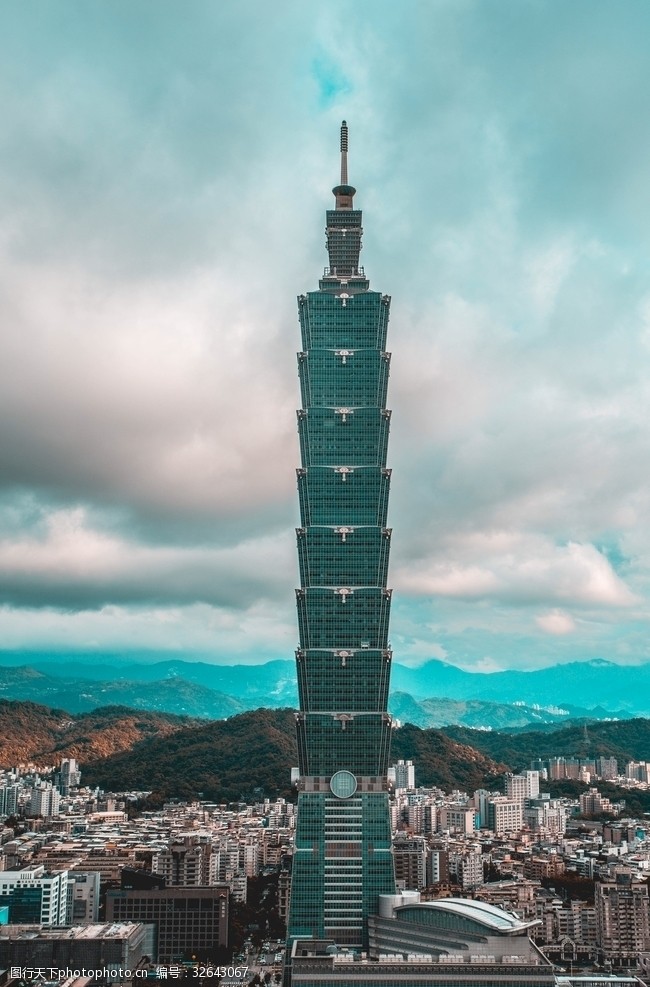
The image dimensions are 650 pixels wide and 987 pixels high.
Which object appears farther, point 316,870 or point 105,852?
point 105,852

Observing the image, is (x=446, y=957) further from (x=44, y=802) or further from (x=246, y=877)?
(x=44, y=802)

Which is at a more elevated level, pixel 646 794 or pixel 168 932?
pixel 646 794

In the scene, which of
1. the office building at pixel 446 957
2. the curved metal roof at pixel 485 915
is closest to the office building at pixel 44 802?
the office building at pixel 446 957

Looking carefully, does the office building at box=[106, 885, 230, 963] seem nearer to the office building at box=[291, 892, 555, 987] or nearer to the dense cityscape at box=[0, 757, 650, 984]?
the dense cityscape at box=[0, 757, 650, 984]

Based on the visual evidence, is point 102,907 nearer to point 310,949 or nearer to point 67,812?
point 310,949

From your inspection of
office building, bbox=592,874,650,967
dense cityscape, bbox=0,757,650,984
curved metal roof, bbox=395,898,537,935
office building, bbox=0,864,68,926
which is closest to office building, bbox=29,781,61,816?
dense cityscape, bbox=0,757,650,984

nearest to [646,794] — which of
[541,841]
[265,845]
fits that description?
[541,841]
